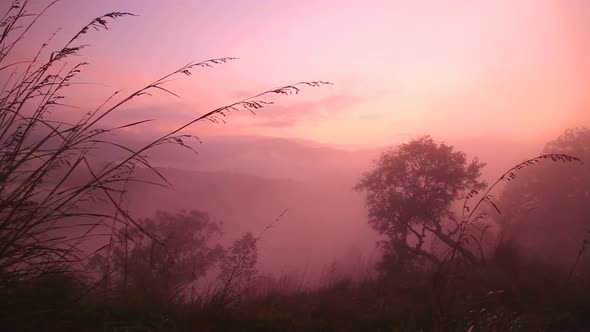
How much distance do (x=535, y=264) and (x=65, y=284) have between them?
838 centimetres

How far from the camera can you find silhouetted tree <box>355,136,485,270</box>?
24.0 m

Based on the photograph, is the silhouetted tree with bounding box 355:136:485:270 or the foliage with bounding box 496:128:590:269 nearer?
the silhouetted tree with bounding box 355:136:485:270

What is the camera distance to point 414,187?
24.7 meters

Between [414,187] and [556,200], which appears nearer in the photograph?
[414,187]

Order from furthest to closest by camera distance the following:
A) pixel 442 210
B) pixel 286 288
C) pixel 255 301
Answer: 1. pixel 442 210
2. pixel 286 288
3. pixel 255 301

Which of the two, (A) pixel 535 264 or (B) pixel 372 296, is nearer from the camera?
(B) pixel 372 296

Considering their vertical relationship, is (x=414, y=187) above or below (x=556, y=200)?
above

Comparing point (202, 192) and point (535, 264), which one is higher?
point (202, 192)

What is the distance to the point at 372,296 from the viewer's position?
222 inches

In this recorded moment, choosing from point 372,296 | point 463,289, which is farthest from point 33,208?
point 463,289

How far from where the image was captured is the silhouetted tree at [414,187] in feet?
78.6

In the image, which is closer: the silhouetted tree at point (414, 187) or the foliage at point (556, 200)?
the silhouetted tree at point (414, 187)

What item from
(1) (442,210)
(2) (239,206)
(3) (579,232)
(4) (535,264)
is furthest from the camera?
(2) (239,206)

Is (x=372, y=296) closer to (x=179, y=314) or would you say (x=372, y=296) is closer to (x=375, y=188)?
(x=179, y=314)
